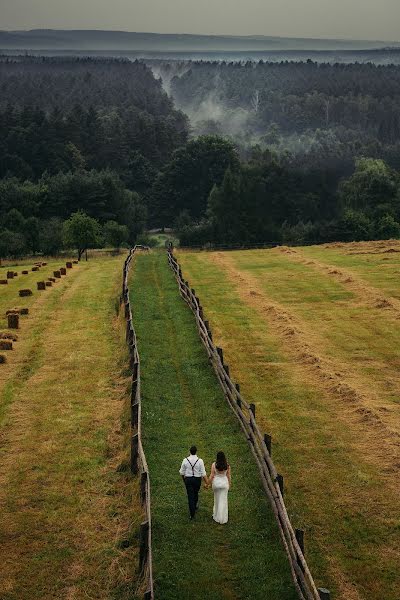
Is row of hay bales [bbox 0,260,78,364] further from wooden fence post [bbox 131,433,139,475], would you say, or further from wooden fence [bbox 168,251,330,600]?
wooden fence post [bbox 131,433,139,475]

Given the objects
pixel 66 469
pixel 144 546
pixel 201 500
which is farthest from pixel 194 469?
pixel 66 469

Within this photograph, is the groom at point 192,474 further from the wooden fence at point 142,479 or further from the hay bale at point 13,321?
the hay bale at point 13,321

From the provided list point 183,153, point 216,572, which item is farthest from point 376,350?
point 183,153

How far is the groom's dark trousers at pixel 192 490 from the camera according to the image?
21.6 metres

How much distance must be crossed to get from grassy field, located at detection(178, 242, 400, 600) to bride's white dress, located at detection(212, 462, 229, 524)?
2.00 metres

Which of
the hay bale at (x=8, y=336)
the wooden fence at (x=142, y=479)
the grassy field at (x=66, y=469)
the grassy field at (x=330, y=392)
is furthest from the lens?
the hay bale at (x=8, y=336)

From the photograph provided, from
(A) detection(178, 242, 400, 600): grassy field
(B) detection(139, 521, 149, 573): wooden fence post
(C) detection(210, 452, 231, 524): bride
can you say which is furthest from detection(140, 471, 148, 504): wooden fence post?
(A) detection(178, 242, 400, 600): grassy field

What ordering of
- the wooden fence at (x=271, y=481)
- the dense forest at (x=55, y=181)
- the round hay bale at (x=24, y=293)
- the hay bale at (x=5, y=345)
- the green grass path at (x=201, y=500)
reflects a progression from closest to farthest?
the wooden fence at (x=271, y=481), the green grass path at (x=201, y=500), the hay bale at (x=5, y=345), the round hay bale at (x=24, y=293), the dense forest at (x=55, y=181)

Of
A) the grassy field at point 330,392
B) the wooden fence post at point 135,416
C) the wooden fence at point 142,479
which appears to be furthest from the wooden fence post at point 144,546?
the wooden fence post at point 135,416

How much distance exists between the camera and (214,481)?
69.6 feet

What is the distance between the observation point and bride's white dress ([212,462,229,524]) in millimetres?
21156

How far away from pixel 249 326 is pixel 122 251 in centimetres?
6447

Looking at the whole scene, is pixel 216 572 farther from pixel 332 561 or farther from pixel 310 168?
pixel 310 168

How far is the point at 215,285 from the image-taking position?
62344 mm
